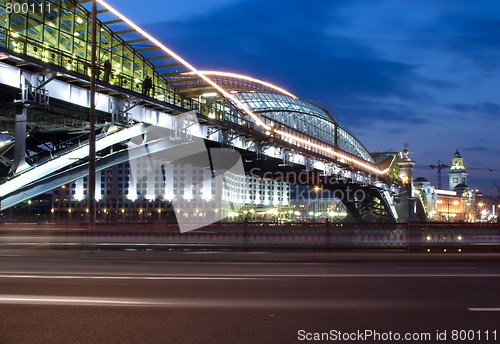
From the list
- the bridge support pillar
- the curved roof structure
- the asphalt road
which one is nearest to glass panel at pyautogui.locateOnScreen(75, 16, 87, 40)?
the curved roof structure

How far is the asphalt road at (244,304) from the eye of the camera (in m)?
7.84

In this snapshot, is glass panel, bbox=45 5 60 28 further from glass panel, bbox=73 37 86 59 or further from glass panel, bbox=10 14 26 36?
glass panel, bbox=10 14 26 36

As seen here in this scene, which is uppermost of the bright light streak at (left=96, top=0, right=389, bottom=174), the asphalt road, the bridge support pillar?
the bright light streak at (left=96, top=0, right=389, bottom=174)

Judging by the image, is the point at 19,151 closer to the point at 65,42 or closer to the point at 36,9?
the point at 36,9

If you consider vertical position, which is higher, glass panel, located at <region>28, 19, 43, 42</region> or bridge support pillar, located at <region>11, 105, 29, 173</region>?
glass panel, located at <region>28, 19, 43, 42</region>

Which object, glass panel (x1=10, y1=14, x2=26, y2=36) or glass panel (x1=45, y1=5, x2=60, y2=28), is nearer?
glass panel (x1=10, y1=14, x2=26, y2=36)

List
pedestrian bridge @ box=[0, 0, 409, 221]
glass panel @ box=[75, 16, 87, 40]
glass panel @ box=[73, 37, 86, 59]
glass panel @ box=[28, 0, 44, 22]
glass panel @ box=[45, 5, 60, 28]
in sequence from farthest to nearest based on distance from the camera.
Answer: glass panel @ box=[75, 16, 87, 40] < glass panel @ box=[73, 37, 86, 59] < glass panel @ box=[45, 5, 60, 28] < glass panel @ box=[28, 0, 44, 22] < pedestrian bridge @ box=[0, 0, 409, 221]

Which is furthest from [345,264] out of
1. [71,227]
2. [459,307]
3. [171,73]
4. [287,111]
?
[287,111]

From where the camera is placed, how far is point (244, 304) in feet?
33.4

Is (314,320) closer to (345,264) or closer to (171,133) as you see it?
(345,264)

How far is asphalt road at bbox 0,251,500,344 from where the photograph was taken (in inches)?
309

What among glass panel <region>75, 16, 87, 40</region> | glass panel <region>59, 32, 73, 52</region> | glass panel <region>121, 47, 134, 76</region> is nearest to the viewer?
glass panel <region>59, 32, 73, 52</region>

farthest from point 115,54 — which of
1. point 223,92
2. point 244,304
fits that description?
point 244,304

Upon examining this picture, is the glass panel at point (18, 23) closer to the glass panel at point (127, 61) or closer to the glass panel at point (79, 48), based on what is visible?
the glass panel at point (79, 48)
